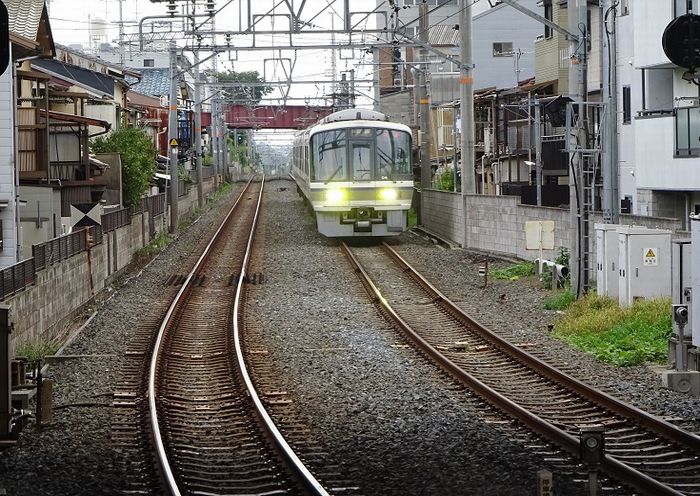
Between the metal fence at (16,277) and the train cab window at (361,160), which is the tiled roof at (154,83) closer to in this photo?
the train cab window at (361,160)

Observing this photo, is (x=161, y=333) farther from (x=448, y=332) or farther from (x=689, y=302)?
(x=689, y=302)

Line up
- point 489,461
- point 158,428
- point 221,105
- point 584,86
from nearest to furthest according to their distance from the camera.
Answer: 1. point 489,461
2. point 158,428
3. point 584,86
4. point 221,105

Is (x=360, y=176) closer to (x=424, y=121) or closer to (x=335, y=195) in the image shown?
(x=335, y=195)

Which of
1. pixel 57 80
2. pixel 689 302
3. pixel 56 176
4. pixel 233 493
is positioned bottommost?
pixel 233 493

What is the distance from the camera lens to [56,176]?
25.2 m

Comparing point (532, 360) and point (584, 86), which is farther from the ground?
point (584, 86)

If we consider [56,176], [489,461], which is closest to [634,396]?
[489,461]

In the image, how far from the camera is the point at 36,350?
12961mm

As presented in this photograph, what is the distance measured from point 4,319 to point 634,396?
5.29m

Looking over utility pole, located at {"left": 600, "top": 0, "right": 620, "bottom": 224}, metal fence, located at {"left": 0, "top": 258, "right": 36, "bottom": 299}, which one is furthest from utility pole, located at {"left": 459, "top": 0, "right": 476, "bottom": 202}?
metal fence, located at {"left": 0, "top": 258, "right": 36, "bottom": 299}

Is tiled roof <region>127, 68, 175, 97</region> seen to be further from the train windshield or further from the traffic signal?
the traffic signal

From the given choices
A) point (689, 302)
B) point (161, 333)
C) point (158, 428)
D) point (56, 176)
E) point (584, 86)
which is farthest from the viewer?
point (56, 176)

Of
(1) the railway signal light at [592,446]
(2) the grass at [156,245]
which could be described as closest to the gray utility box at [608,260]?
(1) the railway signal light at [592,446]

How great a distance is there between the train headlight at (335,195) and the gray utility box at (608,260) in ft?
39.3
